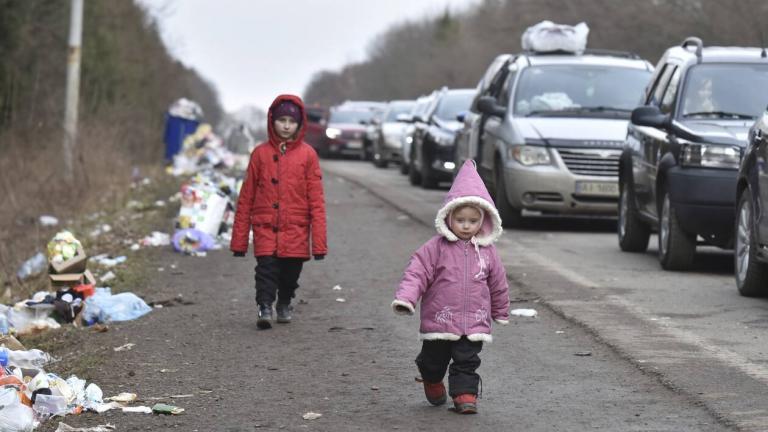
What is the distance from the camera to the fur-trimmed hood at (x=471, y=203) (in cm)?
705

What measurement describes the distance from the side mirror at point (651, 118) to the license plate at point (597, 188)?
3867 millimetres

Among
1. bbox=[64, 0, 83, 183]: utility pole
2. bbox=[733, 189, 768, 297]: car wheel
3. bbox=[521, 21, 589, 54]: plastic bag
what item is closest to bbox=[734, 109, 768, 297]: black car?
bbox=[733, 189, 768, 297]: car wheel

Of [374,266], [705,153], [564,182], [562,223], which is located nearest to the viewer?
[705,153]

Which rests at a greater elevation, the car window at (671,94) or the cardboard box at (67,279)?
the car window at (671,94)

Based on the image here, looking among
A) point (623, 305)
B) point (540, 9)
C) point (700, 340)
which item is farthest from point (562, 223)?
point (540, 9)

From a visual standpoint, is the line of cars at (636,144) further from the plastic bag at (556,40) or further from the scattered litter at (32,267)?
the scattered litter at (32,267)

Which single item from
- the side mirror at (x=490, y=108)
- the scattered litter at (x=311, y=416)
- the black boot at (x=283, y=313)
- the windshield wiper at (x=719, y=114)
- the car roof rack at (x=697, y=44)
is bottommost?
the black boot at (x=283, y=313)

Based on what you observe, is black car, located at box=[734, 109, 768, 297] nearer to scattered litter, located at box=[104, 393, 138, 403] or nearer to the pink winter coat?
the pink winter coat

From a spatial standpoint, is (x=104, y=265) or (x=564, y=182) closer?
(x=104, y=265)

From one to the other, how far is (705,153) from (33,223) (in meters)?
11.2

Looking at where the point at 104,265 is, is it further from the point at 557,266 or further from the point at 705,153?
the point at 705,153

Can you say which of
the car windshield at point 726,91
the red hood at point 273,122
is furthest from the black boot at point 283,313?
the car windshield at point 726,91

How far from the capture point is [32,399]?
721 centimetres

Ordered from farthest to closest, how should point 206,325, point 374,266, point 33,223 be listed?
point 33,223, point 374,266, point 206,325
